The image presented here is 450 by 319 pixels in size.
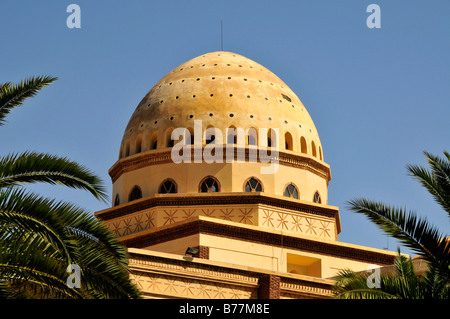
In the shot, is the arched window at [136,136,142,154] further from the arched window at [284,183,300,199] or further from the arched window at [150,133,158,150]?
the arched window at [284,183,300,199]

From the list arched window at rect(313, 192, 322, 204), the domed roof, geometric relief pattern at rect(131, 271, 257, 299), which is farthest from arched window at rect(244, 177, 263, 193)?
geometric relief pattern at rect(131, 271, 257, 299)

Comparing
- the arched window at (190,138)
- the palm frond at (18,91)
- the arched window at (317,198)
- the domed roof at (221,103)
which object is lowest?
the palm frond at (18,91)

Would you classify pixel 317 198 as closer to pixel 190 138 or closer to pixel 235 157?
pixel 235 157

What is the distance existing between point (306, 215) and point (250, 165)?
7.31 feet

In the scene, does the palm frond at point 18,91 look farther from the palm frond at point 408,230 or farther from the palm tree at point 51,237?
the palm frond at point 408,230

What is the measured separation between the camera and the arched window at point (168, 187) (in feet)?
87.6

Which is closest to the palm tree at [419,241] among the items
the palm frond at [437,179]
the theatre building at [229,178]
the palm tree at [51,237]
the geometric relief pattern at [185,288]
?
the palm frond at [437,179]

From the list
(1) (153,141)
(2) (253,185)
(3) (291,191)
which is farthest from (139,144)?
(3) (291,191)

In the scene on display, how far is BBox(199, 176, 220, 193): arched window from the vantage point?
1042 inches

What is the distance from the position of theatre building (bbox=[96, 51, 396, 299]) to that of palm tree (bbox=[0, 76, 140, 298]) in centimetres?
1109

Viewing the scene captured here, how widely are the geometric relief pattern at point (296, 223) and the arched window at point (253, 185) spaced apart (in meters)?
0.86

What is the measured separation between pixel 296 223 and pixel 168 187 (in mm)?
3954
